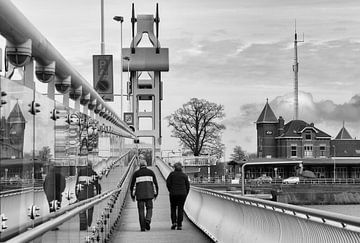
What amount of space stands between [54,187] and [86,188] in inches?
143

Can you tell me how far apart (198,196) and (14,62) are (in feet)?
54.5

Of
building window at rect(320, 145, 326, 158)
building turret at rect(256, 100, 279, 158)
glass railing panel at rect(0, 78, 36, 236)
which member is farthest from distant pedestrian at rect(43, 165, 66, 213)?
building turret at rect(256, 100, 279, 158)

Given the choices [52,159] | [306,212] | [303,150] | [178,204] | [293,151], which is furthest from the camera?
[293,151]

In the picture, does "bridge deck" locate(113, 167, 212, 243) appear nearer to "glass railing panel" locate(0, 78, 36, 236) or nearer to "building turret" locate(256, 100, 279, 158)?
"glass railing panel" locate(0, 78, 36, 236)

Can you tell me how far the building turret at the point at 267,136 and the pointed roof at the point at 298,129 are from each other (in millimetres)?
3630

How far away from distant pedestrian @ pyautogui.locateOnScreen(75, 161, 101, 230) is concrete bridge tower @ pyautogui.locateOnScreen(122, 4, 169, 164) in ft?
441

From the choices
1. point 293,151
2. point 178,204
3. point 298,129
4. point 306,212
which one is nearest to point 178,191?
point 178,204

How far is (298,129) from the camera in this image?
18550cm

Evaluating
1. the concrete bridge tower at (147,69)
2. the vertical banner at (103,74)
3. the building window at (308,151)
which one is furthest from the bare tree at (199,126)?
the vertical banner at (103,74)

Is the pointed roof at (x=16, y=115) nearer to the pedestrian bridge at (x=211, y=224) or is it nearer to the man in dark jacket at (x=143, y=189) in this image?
the pedestrian bridge at (x=211, y=224)

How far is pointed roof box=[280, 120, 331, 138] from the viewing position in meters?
184

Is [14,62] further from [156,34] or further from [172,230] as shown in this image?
[156,34]

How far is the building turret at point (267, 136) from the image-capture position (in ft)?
621

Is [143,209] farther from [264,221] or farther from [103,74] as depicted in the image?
[103,74]
